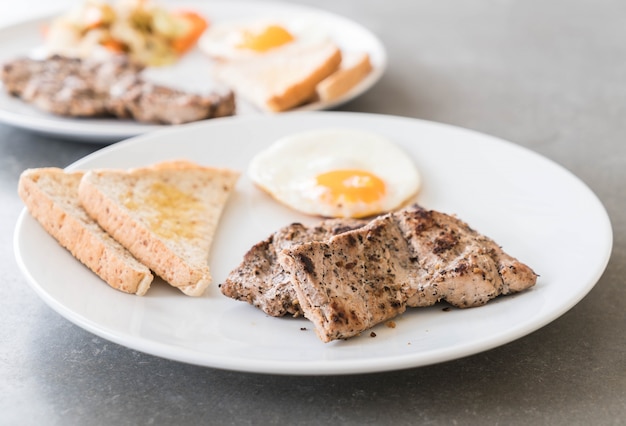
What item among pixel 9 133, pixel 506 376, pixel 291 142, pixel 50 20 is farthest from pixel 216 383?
pixel 50 20

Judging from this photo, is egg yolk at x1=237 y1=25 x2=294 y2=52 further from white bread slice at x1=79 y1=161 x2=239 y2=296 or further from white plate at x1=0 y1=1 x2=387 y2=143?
white bread slice at x1=79 y1=161 x2=239 y2=296

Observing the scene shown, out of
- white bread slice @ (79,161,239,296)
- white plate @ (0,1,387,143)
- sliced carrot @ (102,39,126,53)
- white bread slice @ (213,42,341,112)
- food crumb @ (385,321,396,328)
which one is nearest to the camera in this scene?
food crumb @ (385,321,396,328)

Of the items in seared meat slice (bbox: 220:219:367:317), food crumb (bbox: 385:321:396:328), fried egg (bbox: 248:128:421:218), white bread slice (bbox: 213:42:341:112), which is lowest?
white bread slice (bbox: 213:42:341:112)

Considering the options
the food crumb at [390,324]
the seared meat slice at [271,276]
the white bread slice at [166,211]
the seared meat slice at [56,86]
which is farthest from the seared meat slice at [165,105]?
the food crumb at [390,324]

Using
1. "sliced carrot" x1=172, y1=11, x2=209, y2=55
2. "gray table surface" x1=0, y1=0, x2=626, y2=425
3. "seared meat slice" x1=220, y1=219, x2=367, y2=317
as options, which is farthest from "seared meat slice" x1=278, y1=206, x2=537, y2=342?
"sliced carrot" x1=172, y1=11, x2=209, y2=55

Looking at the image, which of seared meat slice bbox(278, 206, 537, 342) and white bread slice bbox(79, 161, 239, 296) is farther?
white bread slice bbox(79, 161, 239, 296)

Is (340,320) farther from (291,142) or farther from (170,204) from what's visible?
(291,142)

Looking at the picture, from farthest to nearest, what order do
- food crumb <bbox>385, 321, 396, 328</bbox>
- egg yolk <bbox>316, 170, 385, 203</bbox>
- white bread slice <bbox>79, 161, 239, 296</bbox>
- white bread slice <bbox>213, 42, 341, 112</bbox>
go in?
white bread slice <bbox>213, 42, 341, 112</bbox>, egg yolk <bbox>316, 170, 385, 203</bbox>, white bread slice <bbox>79, 161, 239, 296</bbox>, food crumb <bbox>385, 321, 396, 328</bbox>
